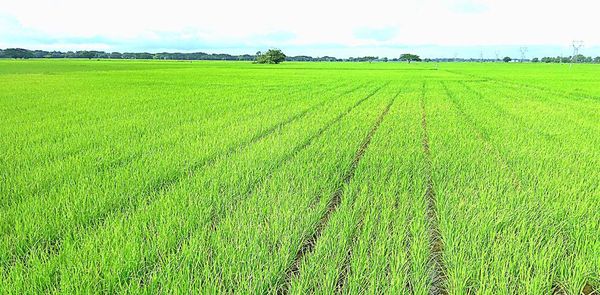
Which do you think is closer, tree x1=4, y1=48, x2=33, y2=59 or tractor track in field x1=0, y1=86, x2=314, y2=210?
tractor track in field x1=0, y1=86, x2=314, y2=210

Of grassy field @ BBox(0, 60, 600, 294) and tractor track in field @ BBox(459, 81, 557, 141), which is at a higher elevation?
grassy field @ BBox(0, 60, 600, 294)

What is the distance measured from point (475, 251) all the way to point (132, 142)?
586 cm

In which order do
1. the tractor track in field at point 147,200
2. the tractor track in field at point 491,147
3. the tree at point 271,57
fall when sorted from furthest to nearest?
1. the tree at point 271,57
2. the tractor track in field at point 491,147
3. the tractor track in field at point 147,200

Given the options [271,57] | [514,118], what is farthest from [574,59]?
[514,118]

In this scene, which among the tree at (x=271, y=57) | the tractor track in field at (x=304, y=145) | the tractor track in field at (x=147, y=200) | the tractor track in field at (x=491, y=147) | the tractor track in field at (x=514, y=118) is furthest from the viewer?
the tree at (x=271, y=57)

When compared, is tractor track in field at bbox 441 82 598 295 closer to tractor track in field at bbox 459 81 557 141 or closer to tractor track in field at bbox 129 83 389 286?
tractor track in field at bbox 459 81 557 141

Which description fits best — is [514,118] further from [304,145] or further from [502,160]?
[304,145]

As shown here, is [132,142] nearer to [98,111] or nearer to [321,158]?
[321,158]

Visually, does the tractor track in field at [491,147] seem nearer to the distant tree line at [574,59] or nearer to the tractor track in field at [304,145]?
the tractor track in field at [304,145]

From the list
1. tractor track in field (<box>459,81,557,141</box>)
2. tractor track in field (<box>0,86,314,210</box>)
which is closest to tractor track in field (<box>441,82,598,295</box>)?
tractor track in field (<box>459,81,557,141</box>)

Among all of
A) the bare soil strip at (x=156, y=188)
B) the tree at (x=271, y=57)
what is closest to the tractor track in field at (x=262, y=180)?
the bare soil strip at (x=156, y=188)

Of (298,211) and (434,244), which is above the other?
(298,211)

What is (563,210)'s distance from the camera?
386 centimetres

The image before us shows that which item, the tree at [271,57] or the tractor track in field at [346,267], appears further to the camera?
the tree at [271,57]
